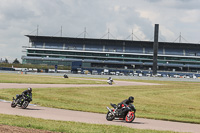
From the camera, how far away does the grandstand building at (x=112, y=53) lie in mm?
190875

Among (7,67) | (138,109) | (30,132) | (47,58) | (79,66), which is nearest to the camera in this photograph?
(30,132)

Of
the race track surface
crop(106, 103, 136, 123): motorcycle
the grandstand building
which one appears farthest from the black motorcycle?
the grandstand building

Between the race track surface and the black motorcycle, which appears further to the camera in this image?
the black motorcycle

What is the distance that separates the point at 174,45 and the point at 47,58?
241 ft

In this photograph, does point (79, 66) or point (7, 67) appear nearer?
point (7, 67)

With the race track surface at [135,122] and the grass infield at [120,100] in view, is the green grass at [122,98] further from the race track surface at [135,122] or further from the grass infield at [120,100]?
the race track surface at [135,122]

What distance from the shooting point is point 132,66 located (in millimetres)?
193375

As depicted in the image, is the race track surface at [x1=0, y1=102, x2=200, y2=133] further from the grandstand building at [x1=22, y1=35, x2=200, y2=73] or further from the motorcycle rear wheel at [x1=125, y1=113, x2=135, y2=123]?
the grandstand building at [x1=22, y1=35, x2=200, y2=73]

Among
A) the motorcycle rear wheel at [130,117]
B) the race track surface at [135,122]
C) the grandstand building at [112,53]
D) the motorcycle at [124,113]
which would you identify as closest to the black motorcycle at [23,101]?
the race track surface at [135,122]

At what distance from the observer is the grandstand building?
19088 cm

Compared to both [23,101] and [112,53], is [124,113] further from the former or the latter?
[112,53]

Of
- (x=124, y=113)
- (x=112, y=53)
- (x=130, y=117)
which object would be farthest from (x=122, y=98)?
(x=112, y=53)

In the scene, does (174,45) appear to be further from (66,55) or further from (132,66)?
(66,55)

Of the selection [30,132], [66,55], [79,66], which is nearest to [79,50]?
[66,55]
